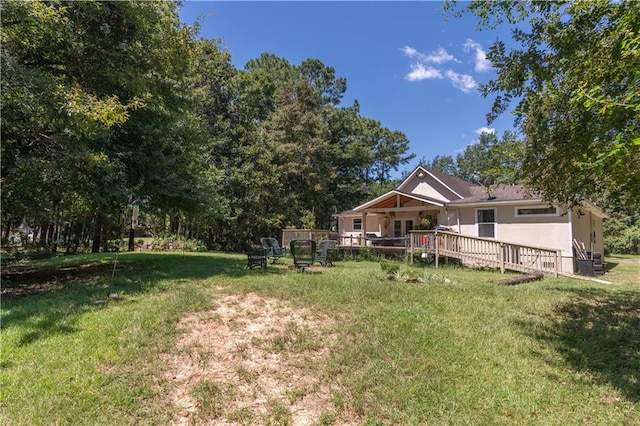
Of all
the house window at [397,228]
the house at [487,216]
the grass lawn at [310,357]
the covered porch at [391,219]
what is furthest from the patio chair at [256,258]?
the house window at [397,228]

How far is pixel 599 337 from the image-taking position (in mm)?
5621

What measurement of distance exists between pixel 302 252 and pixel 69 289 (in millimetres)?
6018

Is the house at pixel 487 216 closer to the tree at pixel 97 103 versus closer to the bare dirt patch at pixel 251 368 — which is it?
the bare dirt patch at pixel 251 368

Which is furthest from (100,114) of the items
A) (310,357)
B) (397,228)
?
(397,228)

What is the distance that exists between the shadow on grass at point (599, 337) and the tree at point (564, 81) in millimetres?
2346

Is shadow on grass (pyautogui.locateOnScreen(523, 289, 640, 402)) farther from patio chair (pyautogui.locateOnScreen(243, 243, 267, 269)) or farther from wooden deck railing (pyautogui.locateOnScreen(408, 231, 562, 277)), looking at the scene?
patio chair (pyautogui.locateOnScreen(243, 243, 267, 269))

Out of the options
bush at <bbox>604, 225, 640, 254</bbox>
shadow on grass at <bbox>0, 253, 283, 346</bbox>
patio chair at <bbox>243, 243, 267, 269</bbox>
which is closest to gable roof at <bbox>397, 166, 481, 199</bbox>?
patio chair at <bbox>243, 243, 267, 269</bbox>

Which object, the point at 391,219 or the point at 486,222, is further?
the point at 391,219

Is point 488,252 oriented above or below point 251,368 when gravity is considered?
above

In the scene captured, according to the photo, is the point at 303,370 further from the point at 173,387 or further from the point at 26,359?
the point at 26,359

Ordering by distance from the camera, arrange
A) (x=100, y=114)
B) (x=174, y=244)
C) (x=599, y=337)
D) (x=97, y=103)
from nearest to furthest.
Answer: (x=599, y=337), (x=100, y=114), (x=97, y=103), (x=174, y=244)

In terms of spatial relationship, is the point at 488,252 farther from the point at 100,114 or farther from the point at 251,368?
the point at 100,114

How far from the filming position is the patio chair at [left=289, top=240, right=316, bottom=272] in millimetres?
10003

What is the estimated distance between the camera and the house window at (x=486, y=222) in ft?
52.4
